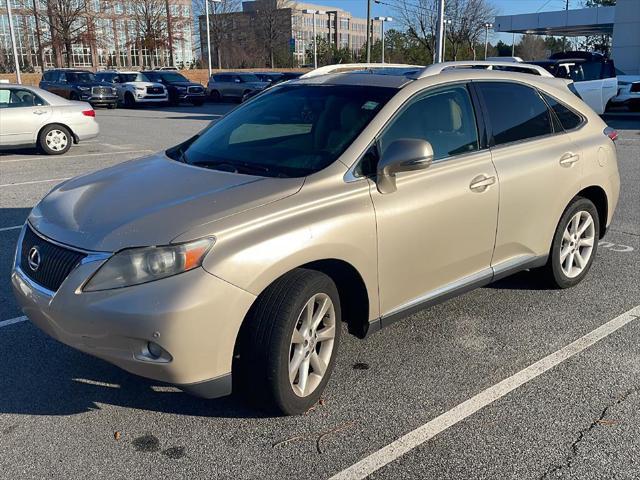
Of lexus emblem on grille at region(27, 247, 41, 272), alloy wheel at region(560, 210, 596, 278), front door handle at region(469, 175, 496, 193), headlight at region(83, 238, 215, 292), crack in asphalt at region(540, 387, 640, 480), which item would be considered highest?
front door handle at region(469, 175, 496, 193)

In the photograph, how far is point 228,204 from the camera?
10.6 feet

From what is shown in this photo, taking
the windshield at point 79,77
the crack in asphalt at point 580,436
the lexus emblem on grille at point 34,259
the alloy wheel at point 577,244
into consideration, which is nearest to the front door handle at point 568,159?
the alloy wheel at point 577,244

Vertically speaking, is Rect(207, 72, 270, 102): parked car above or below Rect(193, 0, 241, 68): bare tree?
below

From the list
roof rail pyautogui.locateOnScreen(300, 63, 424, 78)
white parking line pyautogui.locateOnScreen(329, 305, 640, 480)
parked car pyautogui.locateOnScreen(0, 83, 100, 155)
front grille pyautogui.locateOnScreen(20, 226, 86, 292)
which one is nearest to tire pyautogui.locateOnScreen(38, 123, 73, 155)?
parked car pyautogui.locateOnScreen(0, 83, 100, 155)

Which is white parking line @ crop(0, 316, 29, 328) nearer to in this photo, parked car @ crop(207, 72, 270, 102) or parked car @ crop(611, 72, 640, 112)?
parked car @ crop(611, 72, 640, 112)

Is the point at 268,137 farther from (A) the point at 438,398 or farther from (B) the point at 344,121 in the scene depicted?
(A) the point at 438,398

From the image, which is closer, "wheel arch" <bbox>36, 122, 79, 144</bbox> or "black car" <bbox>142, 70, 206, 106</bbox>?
"wheel arch" <bbox>36, 122, 79, 144</bbox>

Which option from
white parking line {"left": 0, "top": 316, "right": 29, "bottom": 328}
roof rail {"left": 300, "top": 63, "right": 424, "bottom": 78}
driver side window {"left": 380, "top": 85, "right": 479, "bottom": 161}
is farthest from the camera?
roof rail {"left": 300, "top": 63, "right": 424, "bottom": 78}

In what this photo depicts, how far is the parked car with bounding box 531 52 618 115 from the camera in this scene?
1839 cm

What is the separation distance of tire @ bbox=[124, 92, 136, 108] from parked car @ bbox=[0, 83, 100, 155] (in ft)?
53.2

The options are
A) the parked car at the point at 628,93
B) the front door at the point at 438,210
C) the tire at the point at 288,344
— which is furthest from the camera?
the parked car at the point at 628,93

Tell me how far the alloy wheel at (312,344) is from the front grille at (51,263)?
1123mm

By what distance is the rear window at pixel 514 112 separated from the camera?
14.6ft

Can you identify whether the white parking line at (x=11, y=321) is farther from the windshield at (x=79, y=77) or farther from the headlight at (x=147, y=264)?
the windshield at (x=79, y=77)
